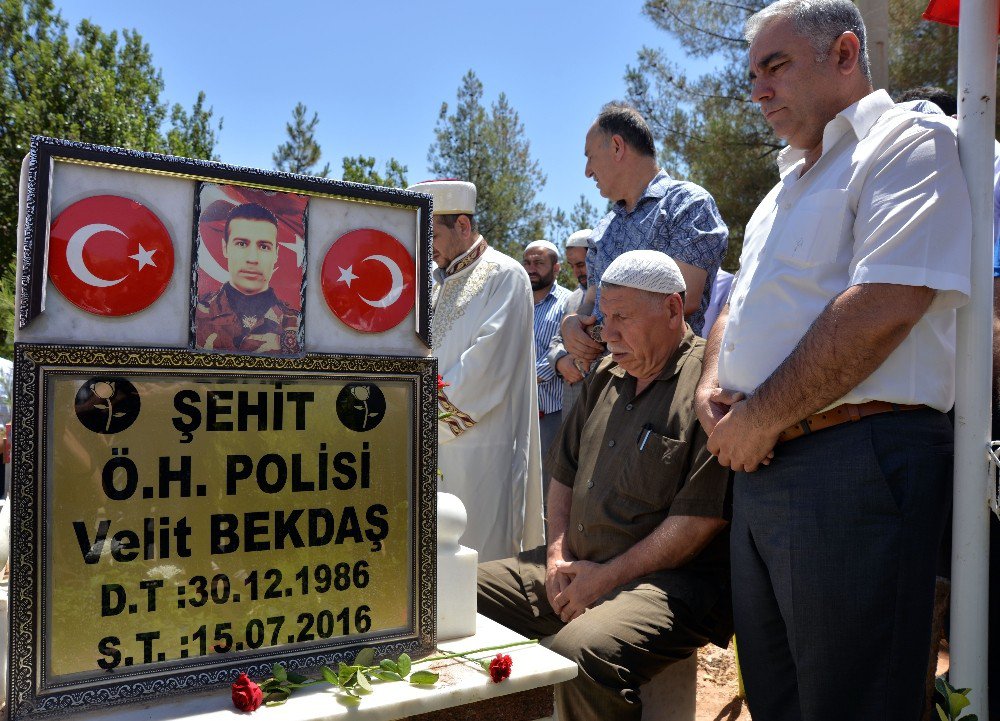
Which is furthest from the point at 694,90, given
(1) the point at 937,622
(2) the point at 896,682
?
(2) the point at 896,682

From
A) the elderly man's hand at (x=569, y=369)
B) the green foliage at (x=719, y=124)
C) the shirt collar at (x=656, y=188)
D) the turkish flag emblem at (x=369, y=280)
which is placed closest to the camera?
the turkish flag emblem at (x=369, y=280)

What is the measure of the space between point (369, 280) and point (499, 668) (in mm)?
767

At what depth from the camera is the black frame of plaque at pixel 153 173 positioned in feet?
4.45

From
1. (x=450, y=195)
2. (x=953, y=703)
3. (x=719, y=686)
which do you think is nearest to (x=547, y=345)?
(x=450, y=195)

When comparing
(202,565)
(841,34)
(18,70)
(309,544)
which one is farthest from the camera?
(18,70)

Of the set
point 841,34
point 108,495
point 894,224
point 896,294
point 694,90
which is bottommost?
point 108,495

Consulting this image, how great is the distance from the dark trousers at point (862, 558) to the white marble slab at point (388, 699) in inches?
20.7

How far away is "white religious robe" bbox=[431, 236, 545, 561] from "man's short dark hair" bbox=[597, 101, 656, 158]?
78cm

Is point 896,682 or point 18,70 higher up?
point 18,70

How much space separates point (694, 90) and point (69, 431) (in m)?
10.9

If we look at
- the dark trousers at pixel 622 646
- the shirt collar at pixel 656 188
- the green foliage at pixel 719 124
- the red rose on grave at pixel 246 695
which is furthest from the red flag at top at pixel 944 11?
A: the green foliage at pixel 719 124

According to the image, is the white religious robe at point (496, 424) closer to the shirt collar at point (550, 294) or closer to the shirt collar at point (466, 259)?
the shirt collar at point (466, 259)

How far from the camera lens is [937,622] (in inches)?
103

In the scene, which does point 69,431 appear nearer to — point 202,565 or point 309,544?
point 202,565
